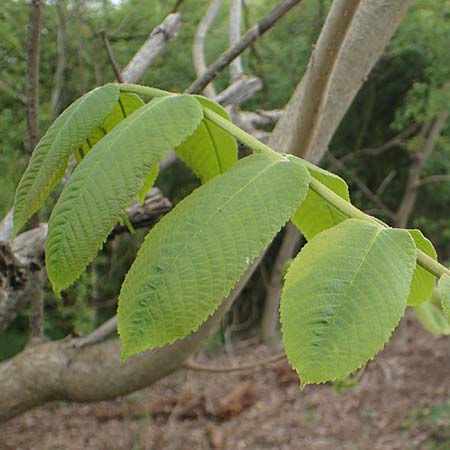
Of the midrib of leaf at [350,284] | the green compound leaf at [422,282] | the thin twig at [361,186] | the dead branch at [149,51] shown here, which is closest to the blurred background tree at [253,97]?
the thin twig at [361,186]

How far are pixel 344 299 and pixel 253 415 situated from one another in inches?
199

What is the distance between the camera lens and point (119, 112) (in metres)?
0.76

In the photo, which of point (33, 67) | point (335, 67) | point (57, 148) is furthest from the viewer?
point (33, 67)

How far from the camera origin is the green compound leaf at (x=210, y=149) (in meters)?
0.73

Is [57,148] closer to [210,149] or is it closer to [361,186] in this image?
[210,149]

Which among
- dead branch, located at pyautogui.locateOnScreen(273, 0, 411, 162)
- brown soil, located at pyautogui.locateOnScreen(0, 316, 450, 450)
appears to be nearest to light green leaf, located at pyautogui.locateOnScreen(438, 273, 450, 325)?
dead branch, located at pyautogui.locateOnScreen(273, 0, 411, 162)

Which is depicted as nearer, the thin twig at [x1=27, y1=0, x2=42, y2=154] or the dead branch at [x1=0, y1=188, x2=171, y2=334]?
the dead branch at [x1=0, y1=188, x2=171, y2=334]

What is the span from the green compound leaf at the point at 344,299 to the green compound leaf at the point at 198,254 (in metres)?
0.05

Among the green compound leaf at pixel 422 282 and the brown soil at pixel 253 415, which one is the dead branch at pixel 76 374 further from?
the brown soil at pixel 253 415

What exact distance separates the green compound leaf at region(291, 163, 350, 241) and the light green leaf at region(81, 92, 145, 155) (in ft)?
0.78

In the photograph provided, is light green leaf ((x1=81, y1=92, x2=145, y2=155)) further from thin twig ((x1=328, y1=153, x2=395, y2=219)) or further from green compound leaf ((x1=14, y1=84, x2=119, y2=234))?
thin twig ((x1=328, y1=153, x2=395, y2=219))

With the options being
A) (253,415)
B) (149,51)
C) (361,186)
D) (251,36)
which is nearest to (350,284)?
(251,36)

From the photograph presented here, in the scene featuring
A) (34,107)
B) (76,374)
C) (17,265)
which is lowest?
(76,374)

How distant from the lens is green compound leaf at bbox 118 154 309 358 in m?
0.49
